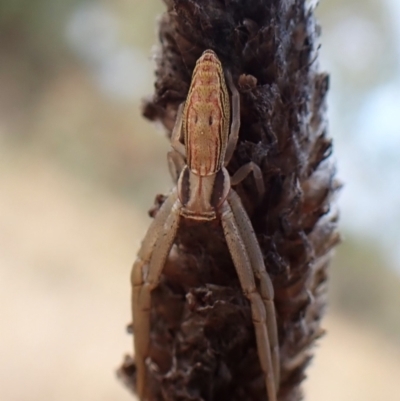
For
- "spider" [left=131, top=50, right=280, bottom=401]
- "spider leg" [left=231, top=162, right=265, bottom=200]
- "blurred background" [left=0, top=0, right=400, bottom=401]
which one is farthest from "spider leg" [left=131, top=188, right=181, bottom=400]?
"blurred background" [left=0, top=0, right=400, bottom=401]

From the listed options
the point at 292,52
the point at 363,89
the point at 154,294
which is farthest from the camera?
the point at 363,89

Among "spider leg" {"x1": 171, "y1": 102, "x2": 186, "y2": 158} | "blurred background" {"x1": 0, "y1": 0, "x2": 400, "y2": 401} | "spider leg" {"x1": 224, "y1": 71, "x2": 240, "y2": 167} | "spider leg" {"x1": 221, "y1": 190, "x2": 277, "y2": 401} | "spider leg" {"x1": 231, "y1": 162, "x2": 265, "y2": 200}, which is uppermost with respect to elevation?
"blurred background" {"x1": 0, "y1": 0, "x2": 400, "y2": 401}

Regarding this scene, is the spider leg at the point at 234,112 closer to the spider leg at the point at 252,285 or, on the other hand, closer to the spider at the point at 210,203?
the spider at the point at 210,203

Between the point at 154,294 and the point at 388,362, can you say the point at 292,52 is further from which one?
the point at 388,362

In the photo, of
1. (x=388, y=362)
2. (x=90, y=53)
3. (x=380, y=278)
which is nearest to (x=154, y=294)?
(x=388, y=362)

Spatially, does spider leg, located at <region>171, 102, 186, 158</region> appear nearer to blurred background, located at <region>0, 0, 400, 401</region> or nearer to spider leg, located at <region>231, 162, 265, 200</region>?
spider leg, located at <region>231, 162, 265, 200</region>

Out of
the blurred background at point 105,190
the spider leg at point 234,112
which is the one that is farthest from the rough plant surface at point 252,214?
the blurred background at point 105,190

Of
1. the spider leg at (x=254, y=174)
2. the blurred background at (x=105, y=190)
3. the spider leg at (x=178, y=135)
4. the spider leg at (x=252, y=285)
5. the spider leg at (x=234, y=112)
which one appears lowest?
the spider leg at (x=252, y=285)
